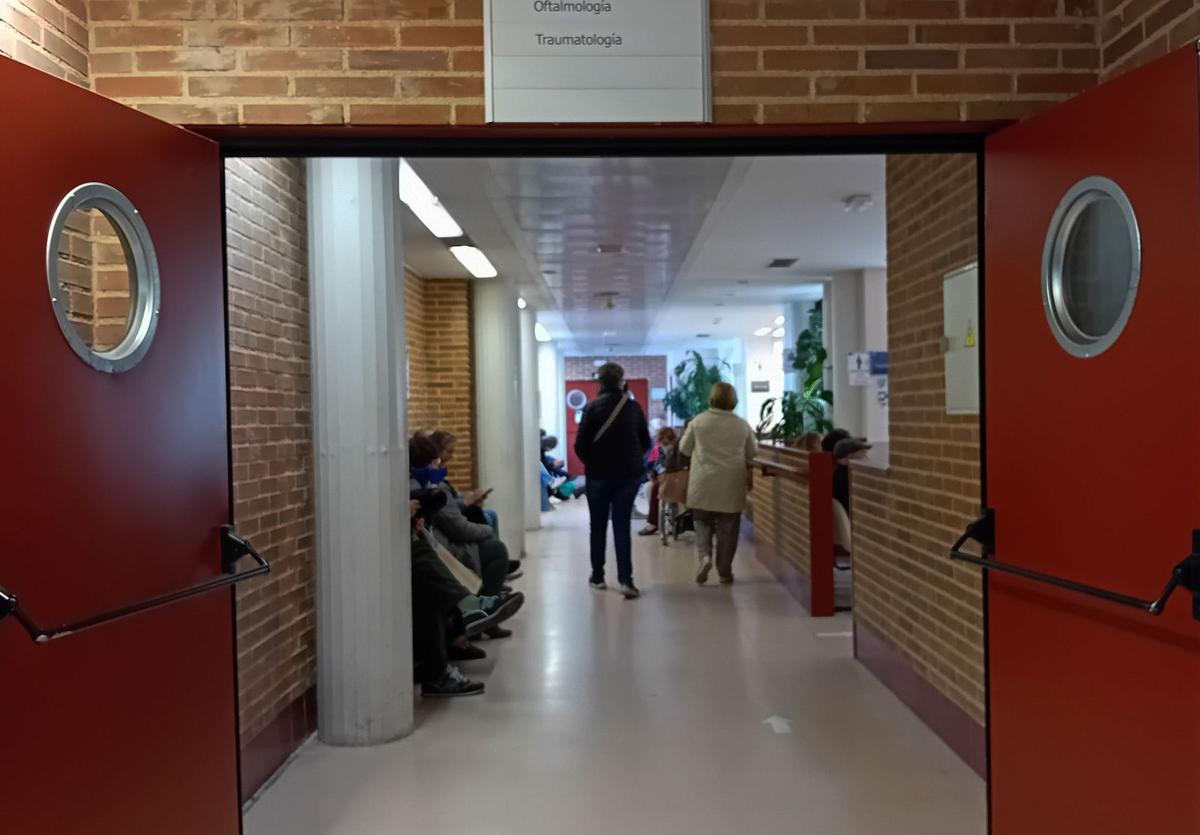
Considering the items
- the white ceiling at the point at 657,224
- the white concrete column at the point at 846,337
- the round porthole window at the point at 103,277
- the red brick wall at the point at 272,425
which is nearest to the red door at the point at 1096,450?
the round porthole window at the point at 103,277

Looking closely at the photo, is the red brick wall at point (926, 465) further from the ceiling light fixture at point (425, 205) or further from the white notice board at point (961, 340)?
the ceiling light fixture at point (425, 205)

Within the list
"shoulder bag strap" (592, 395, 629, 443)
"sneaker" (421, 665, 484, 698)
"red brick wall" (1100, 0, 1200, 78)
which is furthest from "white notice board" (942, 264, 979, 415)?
"shoulder bag strap" (592, 395, 629, 443)

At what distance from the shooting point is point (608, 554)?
355 inches

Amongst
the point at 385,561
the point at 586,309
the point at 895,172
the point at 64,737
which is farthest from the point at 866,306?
the point at 64,737

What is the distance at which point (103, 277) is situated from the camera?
228cm

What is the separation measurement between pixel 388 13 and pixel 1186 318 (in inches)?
77.1

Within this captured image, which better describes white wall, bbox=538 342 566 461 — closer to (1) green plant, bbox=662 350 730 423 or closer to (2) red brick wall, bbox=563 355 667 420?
(2) red brick wall, bbox=563 355 667 420

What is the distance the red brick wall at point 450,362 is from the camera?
28.8ft

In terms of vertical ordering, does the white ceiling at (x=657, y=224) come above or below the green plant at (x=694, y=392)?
above

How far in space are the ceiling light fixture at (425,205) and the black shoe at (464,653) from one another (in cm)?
270

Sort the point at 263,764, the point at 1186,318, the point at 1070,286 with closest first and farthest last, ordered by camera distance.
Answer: the point at 1186,318 → the point at 1070,286 → the point at 263,764

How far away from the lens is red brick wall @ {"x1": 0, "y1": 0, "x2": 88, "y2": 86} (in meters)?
1.99

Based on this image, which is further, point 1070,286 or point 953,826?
point 953,826

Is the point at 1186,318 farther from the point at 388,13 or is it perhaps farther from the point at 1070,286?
the point at 388,13
